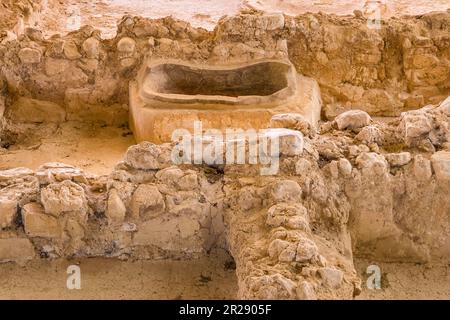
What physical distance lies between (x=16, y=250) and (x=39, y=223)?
0.18m

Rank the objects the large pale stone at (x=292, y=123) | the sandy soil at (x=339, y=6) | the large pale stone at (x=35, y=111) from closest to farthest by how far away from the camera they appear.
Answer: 1. the large pale stone at (x=292, y=123)
2. the large pale stone at (x=35, y=111)
3. the sandy soil at (x=339, y=6)

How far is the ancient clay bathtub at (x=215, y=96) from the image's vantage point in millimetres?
4867

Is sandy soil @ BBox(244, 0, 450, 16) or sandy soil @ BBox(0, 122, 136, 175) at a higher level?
sandy soil @ BBox(244, 0, 450, 16)

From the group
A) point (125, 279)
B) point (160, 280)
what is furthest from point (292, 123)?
point (125, 279)

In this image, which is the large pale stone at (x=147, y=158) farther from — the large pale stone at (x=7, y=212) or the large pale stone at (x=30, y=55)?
the large pale stone at (x=30, y=55)

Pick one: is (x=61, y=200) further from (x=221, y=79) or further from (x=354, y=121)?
(x=221, y=79)

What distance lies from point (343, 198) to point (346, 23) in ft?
8.31

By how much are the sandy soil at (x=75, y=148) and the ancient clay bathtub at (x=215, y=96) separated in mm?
193

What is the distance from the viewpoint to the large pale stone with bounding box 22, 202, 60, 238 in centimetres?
324

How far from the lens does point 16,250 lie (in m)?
3.28

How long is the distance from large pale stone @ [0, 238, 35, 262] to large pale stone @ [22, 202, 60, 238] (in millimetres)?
55

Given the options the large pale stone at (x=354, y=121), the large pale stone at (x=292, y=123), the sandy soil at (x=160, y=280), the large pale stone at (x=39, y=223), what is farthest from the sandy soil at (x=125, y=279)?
the large pale stone at (x=354, y=121)

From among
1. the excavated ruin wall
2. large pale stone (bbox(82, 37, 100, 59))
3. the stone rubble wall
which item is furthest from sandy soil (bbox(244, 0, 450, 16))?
the stone rubble wall

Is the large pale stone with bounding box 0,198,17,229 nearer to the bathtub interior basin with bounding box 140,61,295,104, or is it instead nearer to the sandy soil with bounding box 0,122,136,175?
the sandy soil with bounding box 0,122,136,175
